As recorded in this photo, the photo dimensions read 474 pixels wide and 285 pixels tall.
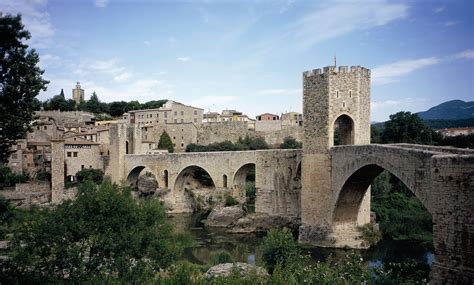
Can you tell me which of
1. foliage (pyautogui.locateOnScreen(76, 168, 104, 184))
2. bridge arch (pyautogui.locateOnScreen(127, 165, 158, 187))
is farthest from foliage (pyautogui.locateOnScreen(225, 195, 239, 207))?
foliage (pyautogui.locateOnScreen(76, 168, 104, 184))

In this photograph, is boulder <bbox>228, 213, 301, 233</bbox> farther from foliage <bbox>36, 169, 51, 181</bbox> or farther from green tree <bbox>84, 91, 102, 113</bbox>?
green tree <bbox>84, 91, 102, 113</bbox>

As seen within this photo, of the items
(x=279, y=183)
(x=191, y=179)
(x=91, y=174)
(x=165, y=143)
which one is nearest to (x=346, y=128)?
(x=279, y=183)

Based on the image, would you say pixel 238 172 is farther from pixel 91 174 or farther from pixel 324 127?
pixel 91 174

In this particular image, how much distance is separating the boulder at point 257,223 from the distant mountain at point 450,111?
100960 millimetres

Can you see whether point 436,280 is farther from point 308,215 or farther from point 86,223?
point 308,215

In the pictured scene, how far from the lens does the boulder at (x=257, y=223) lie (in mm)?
28328

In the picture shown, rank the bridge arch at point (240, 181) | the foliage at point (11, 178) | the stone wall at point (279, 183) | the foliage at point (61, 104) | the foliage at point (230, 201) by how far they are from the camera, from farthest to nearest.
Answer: the foliage at point (61, 104) < the foliage at point (11, 178) < the bridge arch at point (240, 181) < the foliage at point (230, 201) < the stone wall at point (279, 183)

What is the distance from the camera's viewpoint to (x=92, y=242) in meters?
12.2

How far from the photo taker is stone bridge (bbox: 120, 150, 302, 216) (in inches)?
1120

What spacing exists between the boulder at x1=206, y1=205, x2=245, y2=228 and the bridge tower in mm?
8409

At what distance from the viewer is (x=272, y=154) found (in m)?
29.7

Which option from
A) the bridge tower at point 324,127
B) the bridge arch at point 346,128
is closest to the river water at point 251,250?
the bridge tower at point 324,127

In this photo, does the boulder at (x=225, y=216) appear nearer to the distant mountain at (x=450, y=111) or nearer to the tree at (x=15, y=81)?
the tree at (x=15, y=81)

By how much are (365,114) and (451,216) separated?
13.9m
